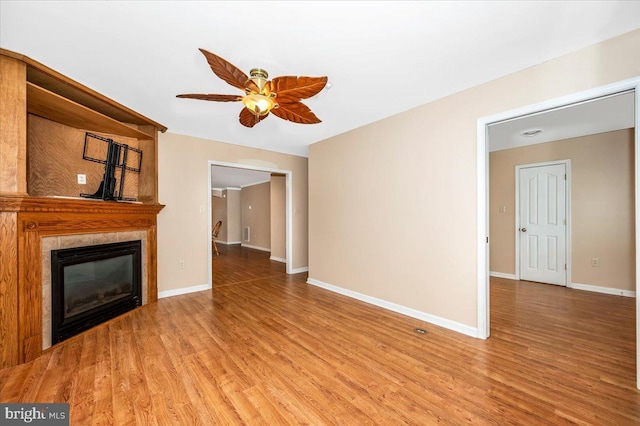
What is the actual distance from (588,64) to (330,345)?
3.09 m

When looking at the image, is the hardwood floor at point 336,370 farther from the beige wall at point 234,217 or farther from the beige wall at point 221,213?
the beige wall at point 221,213

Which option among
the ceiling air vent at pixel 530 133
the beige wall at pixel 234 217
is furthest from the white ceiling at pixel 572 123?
the beige wall at pixel 234 217

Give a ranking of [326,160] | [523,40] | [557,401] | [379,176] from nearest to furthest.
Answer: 1. [557,401]
2. [523,40]
3. [379,176]
4. [326,160]

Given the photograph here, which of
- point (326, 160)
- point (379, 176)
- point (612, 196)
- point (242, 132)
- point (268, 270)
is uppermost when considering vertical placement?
point (242, 132)

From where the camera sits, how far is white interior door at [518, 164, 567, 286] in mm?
4379

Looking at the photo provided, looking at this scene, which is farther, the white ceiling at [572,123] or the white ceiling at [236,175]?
the white ceiling at [236,175]

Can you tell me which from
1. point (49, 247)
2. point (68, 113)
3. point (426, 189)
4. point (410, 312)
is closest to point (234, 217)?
point (68, 113)

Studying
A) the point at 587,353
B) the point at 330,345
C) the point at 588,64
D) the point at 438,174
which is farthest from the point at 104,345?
the point at 588,64

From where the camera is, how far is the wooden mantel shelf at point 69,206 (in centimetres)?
202

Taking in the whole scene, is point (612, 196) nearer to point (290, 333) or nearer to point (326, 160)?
point (326, 160)

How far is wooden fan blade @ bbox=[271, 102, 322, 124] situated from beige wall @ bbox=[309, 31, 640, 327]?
1386 millimetres

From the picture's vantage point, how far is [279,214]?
6.89 m

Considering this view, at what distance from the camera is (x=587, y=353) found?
2.21 metres

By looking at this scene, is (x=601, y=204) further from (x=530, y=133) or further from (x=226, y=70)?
(x=226, y=70)
